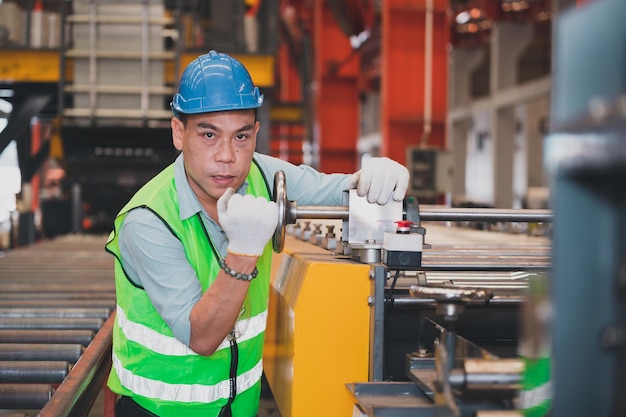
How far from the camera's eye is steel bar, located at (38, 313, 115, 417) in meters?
2.17

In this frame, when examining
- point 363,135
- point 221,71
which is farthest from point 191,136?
point 363,135

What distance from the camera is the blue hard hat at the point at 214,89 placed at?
84.2 inches

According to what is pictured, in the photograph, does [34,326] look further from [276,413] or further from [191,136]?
[191,136]

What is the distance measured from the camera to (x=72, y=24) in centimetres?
706

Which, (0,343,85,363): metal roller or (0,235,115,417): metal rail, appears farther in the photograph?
(0,343,85,363): metal roller

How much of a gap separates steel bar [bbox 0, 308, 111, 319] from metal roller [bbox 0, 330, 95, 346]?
410 millimetres

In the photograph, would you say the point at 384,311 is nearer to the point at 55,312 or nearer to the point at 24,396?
the point at 24,396

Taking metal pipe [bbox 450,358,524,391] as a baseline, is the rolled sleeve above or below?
above

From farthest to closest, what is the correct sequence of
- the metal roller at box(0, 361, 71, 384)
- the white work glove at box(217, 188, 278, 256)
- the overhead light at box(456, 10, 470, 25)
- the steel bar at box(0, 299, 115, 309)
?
the overhead light at box(456, 10, 470, 25) → the steel bar at box(0, 299, 115, 309) → the metal roller at box(0, 361, 71, 384) → the white work glove at box(217, 188, 278, 256)

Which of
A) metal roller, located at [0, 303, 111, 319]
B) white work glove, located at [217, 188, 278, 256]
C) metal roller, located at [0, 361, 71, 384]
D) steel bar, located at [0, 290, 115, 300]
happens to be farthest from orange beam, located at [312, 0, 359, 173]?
white work glove, located at [217, 188, 278, 256]

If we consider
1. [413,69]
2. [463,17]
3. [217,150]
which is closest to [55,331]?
[217,150]

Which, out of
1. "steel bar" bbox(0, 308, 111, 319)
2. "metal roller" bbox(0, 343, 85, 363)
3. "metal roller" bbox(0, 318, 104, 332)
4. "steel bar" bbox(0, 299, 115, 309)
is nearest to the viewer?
"metal roller" bbox(0, 343, 85, 363)

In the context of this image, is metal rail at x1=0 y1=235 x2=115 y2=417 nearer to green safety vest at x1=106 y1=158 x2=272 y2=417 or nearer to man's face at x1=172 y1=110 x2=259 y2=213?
green safety vest at x1=106 y1=158 x2=272 y2=417

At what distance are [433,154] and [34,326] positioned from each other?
19.0 feet
